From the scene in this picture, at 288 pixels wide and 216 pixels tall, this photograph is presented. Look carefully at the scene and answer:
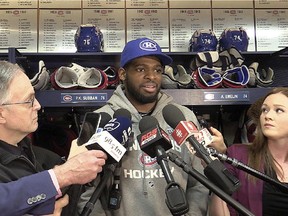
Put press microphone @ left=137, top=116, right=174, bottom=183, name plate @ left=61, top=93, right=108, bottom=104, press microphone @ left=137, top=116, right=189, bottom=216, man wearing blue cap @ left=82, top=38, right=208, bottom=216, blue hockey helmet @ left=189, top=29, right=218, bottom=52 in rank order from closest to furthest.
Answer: press microphone @ left=137, top=116, right=189, bottom=216, press microphone @ left=137, top=116, right=174, bottom=183, man wearing blue cap @ left=82, top=38, right=208, bottom=216, name plate @ left=61, top=93, right=108, bottom=104, blue hockey helmet @ left=189, top=29, right=218, bottom=52

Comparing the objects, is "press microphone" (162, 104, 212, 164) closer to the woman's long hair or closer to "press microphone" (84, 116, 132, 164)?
"press microphone" (84, 116, 132, 164)

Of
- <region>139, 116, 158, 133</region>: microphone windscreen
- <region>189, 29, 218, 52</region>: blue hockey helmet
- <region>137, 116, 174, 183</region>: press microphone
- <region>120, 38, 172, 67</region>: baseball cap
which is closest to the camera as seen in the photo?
<region>137, 116, 174, 183</region>: press microphone

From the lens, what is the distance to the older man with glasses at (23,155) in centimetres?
108

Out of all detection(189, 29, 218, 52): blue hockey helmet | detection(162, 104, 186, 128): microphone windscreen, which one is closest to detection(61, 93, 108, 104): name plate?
detection(189, 29, 218, 52): blue hockey helmet

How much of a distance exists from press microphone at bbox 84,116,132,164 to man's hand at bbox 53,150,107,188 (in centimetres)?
2

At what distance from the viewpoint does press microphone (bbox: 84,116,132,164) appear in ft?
3.62

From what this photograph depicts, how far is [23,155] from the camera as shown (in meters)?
1.27

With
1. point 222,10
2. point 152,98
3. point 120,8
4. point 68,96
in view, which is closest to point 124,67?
point 152,98

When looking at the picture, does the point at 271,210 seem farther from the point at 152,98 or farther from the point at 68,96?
the point at 68,96

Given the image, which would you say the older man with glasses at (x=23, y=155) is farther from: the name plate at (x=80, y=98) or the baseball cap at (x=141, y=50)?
the name plate at (x=80, y=98)

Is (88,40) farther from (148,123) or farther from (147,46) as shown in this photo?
(148,123)

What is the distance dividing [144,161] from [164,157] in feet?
1.83

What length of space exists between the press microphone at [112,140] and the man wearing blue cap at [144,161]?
249mm

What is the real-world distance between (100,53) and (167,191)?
1.95m
